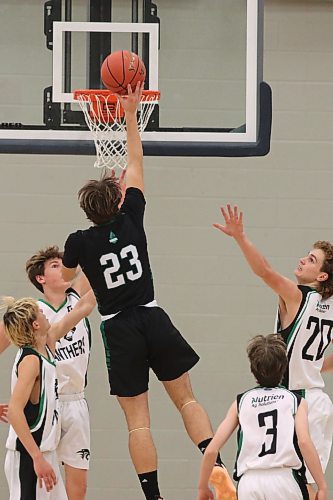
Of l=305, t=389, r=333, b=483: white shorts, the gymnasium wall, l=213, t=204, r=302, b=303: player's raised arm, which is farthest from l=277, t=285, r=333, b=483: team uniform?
the gymnasium wall

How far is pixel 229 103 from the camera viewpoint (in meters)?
6.17

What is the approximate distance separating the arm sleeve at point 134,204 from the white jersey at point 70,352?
4.39 feet

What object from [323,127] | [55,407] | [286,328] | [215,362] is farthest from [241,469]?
[323,127]

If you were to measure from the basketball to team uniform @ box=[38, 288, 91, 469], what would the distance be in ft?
5.25

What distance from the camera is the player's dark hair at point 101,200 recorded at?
5.12m

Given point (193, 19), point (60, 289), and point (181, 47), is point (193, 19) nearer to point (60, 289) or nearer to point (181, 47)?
point (181, 47)

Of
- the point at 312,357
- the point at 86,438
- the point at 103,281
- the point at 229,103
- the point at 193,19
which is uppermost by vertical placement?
the point at 193,19

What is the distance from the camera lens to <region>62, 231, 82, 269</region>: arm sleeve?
5164 millimetres

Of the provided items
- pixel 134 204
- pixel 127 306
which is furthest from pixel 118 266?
pixel 134 204

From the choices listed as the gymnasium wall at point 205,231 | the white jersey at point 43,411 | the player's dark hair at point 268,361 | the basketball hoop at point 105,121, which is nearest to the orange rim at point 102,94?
the basketball hoop at point 105,121

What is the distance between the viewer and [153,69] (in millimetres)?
6098

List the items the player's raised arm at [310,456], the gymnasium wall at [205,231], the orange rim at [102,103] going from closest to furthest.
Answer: the player's raised arm at [310,456], the orange rim at [102,103], the gymnasium wall at [205,231]

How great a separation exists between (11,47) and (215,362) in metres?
3.02

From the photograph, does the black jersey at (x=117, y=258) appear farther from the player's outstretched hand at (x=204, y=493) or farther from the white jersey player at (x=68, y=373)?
the white jersey player at (x=68, y=373)
